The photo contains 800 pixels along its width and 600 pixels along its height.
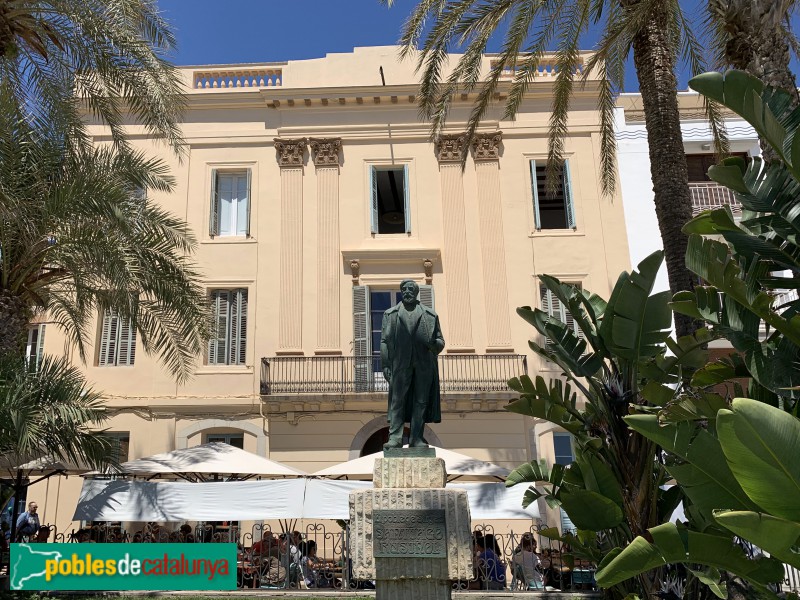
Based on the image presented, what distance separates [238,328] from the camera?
59.7 feet

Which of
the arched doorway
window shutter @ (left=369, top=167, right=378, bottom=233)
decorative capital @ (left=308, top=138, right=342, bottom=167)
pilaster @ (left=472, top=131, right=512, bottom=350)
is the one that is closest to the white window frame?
decorative capital @ (left=308, top=138, right=342, bottom=167)

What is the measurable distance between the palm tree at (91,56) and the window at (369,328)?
748 centimetres

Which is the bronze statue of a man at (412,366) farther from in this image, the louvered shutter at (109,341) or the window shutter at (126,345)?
the louvered shutter at (109,341)

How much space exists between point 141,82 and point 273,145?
8721 mm

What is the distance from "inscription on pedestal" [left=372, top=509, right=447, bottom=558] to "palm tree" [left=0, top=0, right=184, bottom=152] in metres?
7.05

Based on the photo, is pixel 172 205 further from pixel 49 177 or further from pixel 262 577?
pixel 262 577

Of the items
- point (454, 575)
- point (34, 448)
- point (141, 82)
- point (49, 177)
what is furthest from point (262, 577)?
point (141, 82)

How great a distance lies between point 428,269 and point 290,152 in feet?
15.6

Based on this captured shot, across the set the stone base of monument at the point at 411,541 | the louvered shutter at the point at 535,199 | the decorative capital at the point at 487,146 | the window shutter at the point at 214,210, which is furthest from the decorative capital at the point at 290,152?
the stone base of monument at the point at 411,541

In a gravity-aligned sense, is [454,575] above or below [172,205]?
below

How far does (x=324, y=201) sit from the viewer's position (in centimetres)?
1888

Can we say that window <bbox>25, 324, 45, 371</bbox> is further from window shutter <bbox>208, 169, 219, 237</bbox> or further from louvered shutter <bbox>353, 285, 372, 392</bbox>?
louvered shutter <bbox>353, 285, 372, 392</bbox>

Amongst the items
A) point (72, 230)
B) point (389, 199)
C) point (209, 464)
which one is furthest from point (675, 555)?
point (389, 199)

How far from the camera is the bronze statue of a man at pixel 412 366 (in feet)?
24.6
